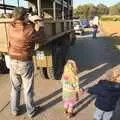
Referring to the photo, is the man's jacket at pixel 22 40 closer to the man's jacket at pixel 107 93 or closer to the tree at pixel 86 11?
the man's jacket at pixel 107 93

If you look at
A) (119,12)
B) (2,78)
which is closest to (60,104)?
(2,78)

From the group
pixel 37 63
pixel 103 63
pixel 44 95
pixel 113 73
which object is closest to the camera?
pixel 113 73

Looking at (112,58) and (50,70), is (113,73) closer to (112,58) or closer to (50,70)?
(50,70)

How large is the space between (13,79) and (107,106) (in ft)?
6.96

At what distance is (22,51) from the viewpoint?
21.0 ft

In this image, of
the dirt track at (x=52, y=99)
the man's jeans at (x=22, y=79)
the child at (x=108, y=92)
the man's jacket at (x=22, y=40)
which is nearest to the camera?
the child at (x=108, y=92)

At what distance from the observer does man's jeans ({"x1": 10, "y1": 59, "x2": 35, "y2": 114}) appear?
21.3 ft

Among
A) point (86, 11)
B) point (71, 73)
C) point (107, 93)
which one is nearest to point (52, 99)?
point (71, 73)

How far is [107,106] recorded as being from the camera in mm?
5406

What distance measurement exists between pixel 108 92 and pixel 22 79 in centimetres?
202

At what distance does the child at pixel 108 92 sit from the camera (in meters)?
5.18

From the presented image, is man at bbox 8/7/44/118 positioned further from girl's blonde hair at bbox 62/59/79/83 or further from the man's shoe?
girl's blonde hair at bbox 62/59/79/83

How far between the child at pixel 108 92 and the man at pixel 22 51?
1563 mm

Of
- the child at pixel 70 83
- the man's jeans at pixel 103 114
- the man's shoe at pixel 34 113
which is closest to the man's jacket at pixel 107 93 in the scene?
the man's jeans at pixel 103 114
